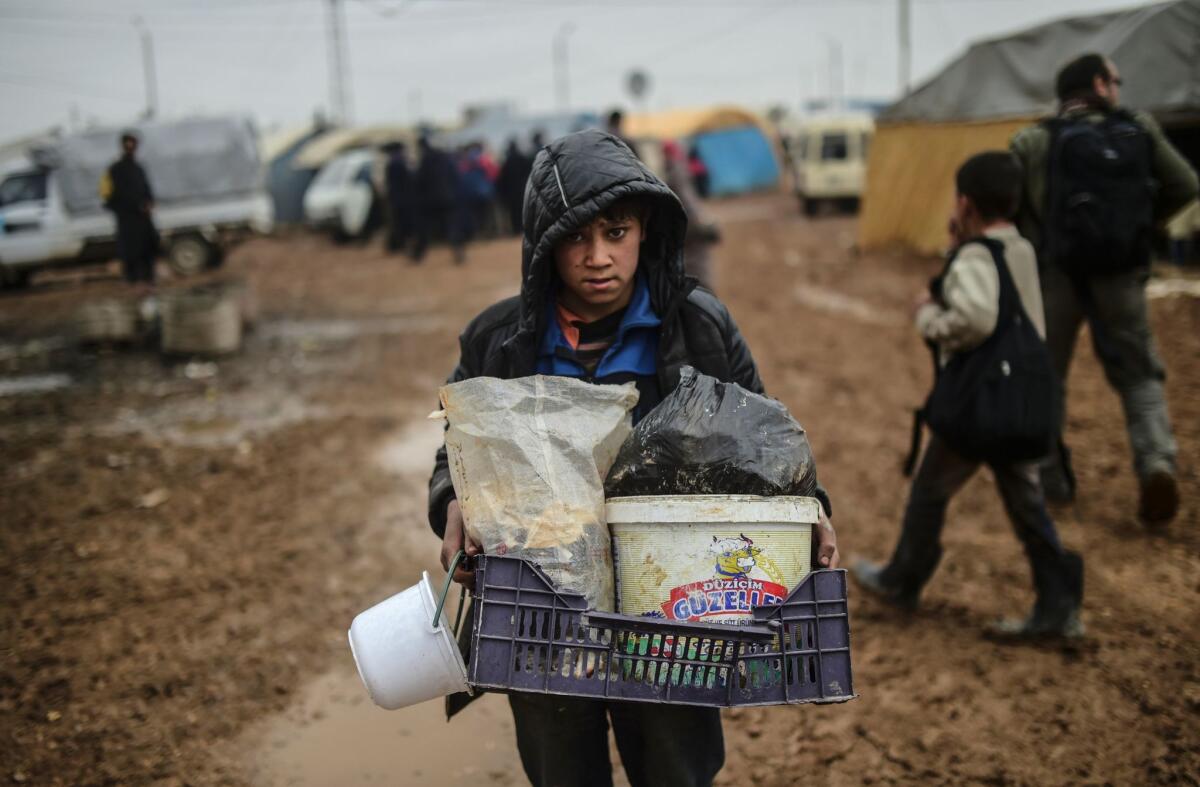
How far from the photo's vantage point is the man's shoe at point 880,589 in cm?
382

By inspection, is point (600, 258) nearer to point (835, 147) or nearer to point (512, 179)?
point (512, 179)

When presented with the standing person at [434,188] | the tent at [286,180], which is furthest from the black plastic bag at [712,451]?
the tent at [286,180]

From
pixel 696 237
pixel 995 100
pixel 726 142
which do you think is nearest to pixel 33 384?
pixel 696 237

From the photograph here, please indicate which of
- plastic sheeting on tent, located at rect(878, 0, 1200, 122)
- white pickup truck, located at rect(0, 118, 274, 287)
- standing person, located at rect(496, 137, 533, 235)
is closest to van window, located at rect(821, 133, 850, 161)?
standing person, located at rect(496, 137, 533, 235)

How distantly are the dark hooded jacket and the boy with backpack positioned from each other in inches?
55.1

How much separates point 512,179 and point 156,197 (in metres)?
6.84

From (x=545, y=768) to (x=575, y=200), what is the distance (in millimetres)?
1238

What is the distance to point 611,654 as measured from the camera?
5.25 ft

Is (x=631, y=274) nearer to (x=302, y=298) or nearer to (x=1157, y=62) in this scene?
(x=1157, y=62)

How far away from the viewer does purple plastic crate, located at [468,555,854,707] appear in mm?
1600

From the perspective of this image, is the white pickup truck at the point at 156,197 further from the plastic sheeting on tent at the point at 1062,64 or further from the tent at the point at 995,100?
the plastic sheeting on tent at the point at 1062,64

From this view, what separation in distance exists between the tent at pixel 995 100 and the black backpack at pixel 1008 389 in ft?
27.5

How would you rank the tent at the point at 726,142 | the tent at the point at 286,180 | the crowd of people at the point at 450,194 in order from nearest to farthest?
1. the crowd of people at the point at 450,194
2. the tent at the point at 286,180
3. the tent at the point at 726,142

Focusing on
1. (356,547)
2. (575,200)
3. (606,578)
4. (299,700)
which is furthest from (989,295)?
(356,547)
